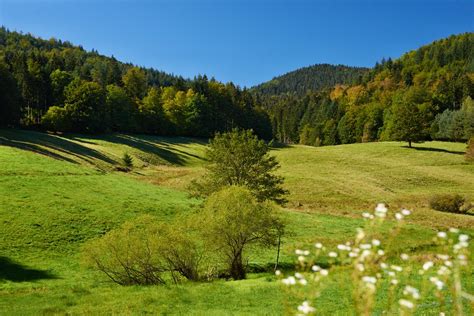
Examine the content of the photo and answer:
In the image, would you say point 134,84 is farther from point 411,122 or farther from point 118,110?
point 411,122

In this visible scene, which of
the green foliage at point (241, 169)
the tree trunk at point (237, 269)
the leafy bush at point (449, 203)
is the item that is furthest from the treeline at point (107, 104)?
the leafy bush at point (449, 203)

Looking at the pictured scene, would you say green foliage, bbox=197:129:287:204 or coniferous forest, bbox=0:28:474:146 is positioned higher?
coniferous forest, bbox=0:28:474:146

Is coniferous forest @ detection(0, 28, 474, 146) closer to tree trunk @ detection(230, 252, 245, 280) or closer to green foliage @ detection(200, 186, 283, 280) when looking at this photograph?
green foliage @ detection(200, 186, 283, 280)

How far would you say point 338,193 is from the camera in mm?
61969

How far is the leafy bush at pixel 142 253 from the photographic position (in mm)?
25562

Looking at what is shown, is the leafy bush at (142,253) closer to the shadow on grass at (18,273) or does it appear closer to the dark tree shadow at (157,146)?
the shadow on grass at (18,273)

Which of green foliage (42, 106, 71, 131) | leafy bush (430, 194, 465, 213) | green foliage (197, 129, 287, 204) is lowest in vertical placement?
leafy bush (430, 194, 465, 213)

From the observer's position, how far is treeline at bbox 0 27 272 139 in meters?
93.9

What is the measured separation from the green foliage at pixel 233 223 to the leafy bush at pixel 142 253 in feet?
6.26

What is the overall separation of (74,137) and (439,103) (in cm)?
13558

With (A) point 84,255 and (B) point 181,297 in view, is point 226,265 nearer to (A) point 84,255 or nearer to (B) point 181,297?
(B) point 181,297

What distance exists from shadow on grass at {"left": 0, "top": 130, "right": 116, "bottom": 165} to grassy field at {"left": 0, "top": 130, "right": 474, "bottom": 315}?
1.05 feet

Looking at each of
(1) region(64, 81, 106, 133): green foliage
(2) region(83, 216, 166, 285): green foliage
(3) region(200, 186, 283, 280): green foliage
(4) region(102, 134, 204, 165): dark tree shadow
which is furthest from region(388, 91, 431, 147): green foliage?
(2) region(83, 216, 166, 285): green foliage

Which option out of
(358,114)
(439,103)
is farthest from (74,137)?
(439,103)
